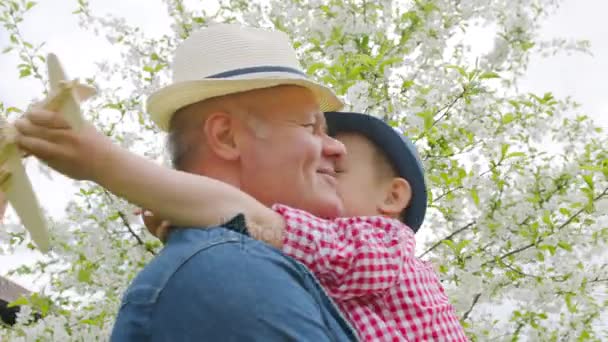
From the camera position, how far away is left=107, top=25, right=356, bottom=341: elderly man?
0.88 metres

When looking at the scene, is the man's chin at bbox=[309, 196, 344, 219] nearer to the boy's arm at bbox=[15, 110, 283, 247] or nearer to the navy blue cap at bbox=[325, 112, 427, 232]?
→ the boy's arm at bbox=[15, 110, 283, 247]

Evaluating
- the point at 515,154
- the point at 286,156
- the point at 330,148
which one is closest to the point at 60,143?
the point at 286,156

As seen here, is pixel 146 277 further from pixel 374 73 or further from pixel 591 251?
pixel 591 251

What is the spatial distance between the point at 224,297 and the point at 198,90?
0.55 m

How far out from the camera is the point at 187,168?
1.27m

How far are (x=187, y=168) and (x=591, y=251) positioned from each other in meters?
3.88

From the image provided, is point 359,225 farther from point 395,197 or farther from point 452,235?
point 452,235

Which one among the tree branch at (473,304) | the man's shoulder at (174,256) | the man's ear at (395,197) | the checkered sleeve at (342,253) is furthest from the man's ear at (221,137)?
the tree branch at (473,304)

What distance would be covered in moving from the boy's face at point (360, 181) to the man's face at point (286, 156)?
10.8 inches

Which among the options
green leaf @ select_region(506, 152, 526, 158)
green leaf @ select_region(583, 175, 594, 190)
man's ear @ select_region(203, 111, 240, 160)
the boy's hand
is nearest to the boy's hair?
man's ear @ select_region(203, 111, 240, 160)

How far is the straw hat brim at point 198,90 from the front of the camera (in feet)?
4.11

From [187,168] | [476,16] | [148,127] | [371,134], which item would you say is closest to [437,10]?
[476,16]

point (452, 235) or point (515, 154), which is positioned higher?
point (515, 154)

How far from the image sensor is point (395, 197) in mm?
1687
